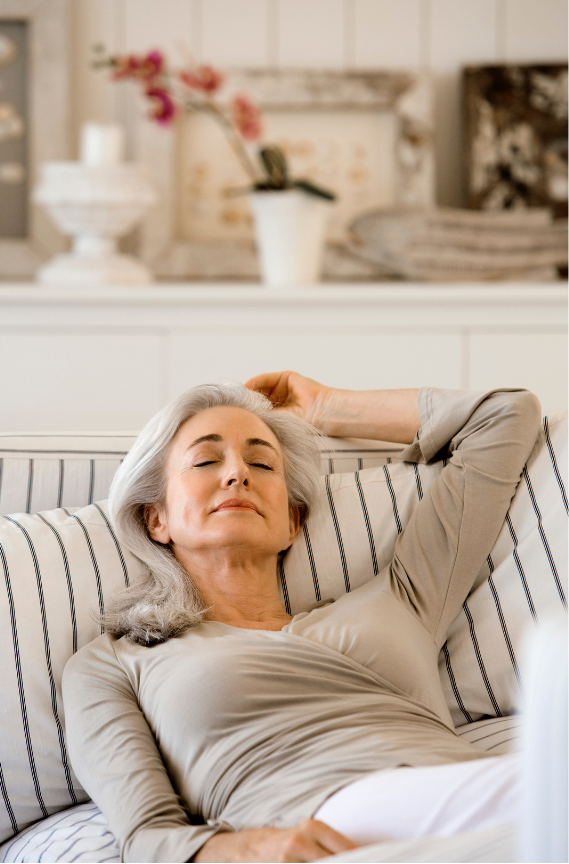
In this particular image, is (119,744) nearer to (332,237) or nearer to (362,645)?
(362,645)

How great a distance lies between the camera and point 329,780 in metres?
0.97

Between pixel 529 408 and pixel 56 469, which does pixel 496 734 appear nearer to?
pixel 529 408

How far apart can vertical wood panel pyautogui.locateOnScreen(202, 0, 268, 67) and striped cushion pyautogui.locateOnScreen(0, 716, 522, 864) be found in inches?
96.8

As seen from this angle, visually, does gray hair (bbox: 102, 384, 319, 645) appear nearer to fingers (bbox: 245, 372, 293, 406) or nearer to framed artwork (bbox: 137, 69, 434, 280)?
fingers (bbox: 245, 372, 293, 406)

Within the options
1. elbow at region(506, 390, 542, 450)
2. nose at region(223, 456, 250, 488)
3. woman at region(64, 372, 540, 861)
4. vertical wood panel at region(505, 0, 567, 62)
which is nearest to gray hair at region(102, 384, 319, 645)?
woman at region(64, 372, 540, 861)

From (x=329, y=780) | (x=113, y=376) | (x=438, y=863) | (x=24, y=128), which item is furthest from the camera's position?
(x=24, y=128)

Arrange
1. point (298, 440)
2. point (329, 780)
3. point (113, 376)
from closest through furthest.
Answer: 1. point (329, 780)
2. point (298, 440)
3. point (113, 376)

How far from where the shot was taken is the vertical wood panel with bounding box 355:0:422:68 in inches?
114

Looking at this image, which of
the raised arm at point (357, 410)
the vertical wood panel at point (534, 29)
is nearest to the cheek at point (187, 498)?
the raised arm at point (357, 410)

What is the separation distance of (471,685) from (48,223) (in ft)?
7.45

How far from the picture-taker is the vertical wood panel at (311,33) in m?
2.88

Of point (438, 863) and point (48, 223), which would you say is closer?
point (438, 863)

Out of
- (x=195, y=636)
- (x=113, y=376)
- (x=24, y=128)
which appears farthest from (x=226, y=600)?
(x=24, y=128)

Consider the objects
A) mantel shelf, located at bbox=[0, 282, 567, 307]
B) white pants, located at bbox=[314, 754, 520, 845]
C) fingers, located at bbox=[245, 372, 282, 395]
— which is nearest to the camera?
white pants, located at bbox=[314, 754, 520, 845]
